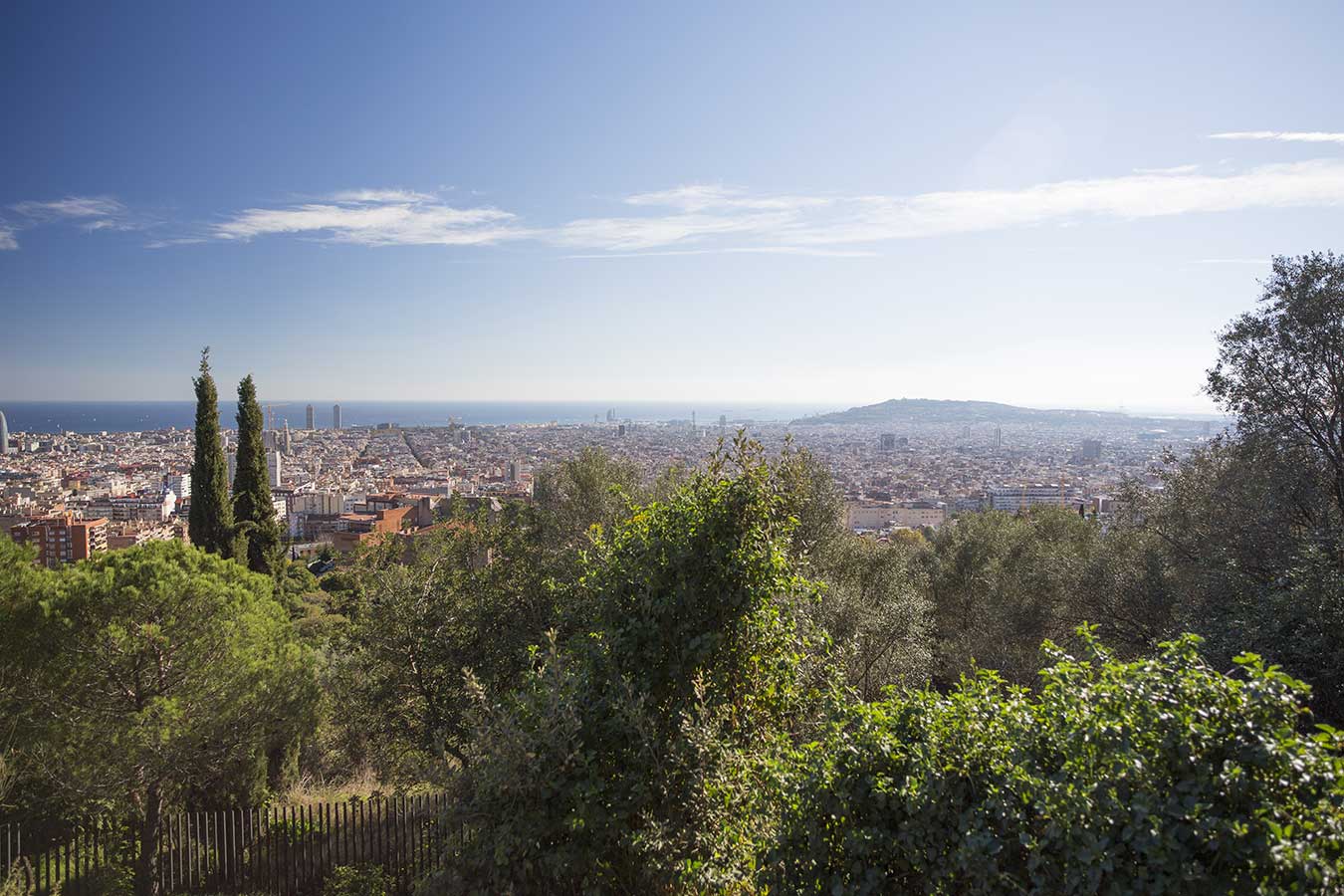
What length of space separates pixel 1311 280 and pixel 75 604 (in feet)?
56.5

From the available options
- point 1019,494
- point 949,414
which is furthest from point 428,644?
point 949,414

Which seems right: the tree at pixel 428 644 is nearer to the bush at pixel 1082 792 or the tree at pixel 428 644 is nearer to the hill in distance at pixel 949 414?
the bush at pixel 1082 792

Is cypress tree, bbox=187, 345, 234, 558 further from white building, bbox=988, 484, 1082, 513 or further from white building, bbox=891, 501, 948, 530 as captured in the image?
white building, bbox=988, 484, 1082, 513

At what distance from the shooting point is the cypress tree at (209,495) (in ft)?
68.2

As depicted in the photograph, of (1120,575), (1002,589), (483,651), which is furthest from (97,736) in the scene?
(1002,589)

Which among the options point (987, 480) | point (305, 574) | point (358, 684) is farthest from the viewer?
point (987, 480)

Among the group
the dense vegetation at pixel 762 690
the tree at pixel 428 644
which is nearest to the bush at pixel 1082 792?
the dense vegetation at pixel 762 690

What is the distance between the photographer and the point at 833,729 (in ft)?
14.1

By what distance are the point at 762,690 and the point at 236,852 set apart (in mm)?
7111

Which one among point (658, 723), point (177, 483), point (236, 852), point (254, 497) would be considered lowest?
point (177, 483)

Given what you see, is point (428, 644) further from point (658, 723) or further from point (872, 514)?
point (872, 514)

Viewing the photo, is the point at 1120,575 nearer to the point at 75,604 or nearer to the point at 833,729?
the point at 833,729

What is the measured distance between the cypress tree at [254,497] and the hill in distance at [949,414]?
141m

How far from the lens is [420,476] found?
84.0 meters
